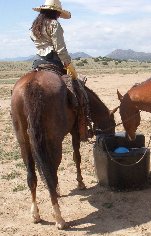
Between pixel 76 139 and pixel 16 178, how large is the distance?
66.1 inches

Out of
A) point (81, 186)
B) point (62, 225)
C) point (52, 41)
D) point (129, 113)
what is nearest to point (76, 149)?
point (81, 186)

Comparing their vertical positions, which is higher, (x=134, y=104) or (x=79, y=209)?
(x=134, y=104)

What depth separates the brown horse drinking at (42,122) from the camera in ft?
17.9

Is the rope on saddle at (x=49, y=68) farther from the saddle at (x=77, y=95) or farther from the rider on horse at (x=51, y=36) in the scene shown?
the rider on horse at (x=51, y=36)

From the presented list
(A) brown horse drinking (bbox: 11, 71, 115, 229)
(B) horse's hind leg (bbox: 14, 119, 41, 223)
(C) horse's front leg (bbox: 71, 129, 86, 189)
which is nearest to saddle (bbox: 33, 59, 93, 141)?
(C) horse's front leg (bbox: 71, 129, 86, 189)

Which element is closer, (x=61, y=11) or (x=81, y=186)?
(x=61, y=11)

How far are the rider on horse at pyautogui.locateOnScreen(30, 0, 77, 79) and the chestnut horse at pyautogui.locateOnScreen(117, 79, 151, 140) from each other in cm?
95

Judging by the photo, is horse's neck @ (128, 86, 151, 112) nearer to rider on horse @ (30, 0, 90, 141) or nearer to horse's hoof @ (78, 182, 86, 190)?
rider on horse @ (30, 0, 90, 141)

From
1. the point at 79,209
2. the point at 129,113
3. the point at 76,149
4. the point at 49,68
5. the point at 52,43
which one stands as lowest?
the point at 79,209

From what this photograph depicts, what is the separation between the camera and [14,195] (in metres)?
7.18

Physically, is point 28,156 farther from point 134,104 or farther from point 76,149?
point 134,104

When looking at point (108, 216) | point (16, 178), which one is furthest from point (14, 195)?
point (108, 216)

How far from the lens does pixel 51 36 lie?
6.20m

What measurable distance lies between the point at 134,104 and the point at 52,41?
1640mm
